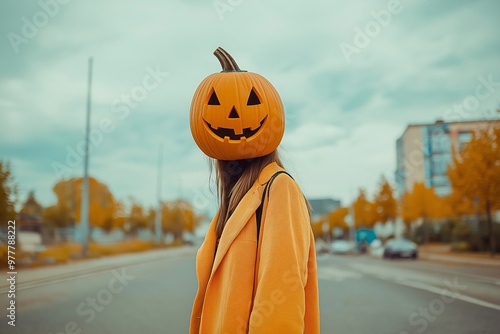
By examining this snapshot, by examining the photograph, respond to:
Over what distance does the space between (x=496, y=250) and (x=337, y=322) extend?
81.0 feet

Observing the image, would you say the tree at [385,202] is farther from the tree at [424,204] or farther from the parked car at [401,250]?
the parked car at [401,250]

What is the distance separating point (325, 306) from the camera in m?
9.09

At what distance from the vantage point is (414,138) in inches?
2601

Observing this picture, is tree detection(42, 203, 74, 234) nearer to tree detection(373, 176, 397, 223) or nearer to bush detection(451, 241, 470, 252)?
tree detection(373, 176, 397, 223)

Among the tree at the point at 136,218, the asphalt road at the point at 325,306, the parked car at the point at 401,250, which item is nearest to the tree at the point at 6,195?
the asphalt road at the point at 325,306

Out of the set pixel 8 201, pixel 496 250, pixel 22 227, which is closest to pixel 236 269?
pixel 8 201

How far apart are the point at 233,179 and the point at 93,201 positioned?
5023cm

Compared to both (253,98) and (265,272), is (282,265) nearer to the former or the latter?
(265,272)

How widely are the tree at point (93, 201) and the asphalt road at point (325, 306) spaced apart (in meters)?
34.9

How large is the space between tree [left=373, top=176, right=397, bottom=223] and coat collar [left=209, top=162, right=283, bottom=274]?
1937 inches

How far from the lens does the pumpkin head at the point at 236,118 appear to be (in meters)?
2.06

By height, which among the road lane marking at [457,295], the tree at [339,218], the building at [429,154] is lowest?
the tree at [339,218]

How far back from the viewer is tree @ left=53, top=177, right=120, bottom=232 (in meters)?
47.1

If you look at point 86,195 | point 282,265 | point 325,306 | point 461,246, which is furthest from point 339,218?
point 282,265
